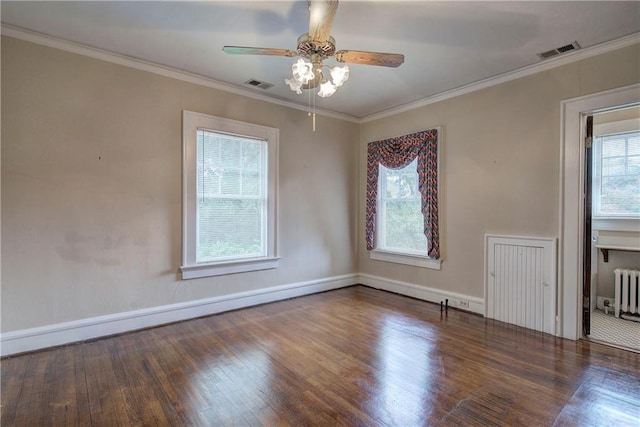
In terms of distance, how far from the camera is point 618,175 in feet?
13.5

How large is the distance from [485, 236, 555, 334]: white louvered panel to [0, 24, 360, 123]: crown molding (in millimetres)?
3278

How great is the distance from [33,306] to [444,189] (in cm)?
451

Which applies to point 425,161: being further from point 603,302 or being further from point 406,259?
point 603,302

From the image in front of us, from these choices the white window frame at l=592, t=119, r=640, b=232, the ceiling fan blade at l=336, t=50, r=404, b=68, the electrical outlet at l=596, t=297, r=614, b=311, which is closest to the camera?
the ceiling fan blade at l=336, t=50, r=404, b=68

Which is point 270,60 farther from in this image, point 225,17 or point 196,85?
point 196,85

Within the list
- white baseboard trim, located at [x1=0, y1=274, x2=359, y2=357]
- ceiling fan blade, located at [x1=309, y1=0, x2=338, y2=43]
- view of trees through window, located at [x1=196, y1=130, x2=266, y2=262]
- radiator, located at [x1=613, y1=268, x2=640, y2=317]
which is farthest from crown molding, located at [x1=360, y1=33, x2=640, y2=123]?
white baseboard trim, located at [x1=0, y1=274, x2=359, y2=357]

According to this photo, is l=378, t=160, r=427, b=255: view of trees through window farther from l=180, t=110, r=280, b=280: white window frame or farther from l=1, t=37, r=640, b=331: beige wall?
l=180, t=110, r=280, b=280: white window frame

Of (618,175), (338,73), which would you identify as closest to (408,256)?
(618,175)

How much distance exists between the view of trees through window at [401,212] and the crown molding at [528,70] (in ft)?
2.72

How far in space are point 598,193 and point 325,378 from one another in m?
4.38

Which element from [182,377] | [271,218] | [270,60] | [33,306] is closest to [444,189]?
[271,218]

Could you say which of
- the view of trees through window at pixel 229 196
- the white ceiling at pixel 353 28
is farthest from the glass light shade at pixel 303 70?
the view of trees through window at pixel 229 196

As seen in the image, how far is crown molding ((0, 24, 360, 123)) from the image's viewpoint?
2.74 meters

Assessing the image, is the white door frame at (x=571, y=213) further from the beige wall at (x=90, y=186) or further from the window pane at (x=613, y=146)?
the beige wall at (x=90, y=186)
